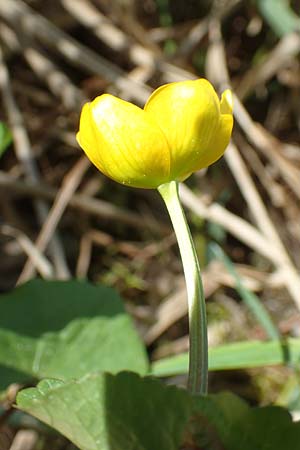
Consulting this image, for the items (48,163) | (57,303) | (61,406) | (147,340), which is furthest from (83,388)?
(48,163)

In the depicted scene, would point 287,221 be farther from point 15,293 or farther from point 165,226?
point 15,293

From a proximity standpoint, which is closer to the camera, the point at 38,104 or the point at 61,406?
the point at 61,406

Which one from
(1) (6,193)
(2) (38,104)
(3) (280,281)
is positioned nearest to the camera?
(3) (280,281)

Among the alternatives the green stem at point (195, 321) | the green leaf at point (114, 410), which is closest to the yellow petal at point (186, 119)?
the green stem at point (195, 321)

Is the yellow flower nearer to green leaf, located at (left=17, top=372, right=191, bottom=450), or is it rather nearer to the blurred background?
green leaf, located at (left=17, top=372, right=191, bottom=450)

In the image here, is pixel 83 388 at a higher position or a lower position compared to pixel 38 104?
lower

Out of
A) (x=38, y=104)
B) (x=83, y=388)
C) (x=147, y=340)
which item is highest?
(x=38, y=104)

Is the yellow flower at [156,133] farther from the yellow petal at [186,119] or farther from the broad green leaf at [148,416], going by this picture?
the broad green leaf at [148,416]
